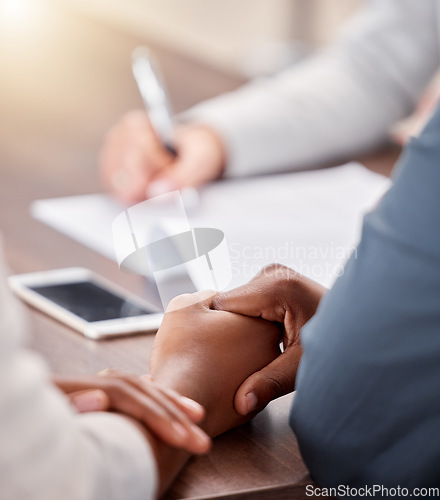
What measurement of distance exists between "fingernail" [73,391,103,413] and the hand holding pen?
21.5 inches

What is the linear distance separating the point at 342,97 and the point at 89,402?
890mm

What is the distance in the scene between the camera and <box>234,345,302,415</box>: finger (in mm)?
518

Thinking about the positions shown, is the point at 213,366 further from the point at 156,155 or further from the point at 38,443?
the point at 156,155

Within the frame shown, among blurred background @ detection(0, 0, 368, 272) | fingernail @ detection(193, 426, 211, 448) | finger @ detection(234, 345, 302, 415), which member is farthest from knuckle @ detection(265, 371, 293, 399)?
blurred background @ detection(0, 0, 368, 272)

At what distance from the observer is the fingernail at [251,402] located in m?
0.52

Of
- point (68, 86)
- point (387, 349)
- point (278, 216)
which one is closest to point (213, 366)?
point (387, 349)

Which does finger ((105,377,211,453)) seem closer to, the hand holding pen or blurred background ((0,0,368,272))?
blurred background ((0,0,368,272))

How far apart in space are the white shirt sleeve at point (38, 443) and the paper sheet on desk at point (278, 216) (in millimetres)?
246

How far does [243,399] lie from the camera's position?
0.52 meters

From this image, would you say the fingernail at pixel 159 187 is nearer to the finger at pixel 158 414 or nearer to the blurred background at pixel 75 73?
the blurred background at pixel 75 73

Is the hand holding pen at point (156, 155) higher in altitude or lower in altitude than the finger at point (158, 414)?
lower

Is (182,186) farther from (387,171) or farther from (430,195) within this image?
(430,195)

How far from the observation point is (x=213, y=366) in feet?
1.71

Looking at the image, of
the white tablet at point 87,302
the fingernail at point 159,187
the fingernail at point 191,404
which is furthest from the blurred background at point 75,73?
the fingernail at point 191,404
